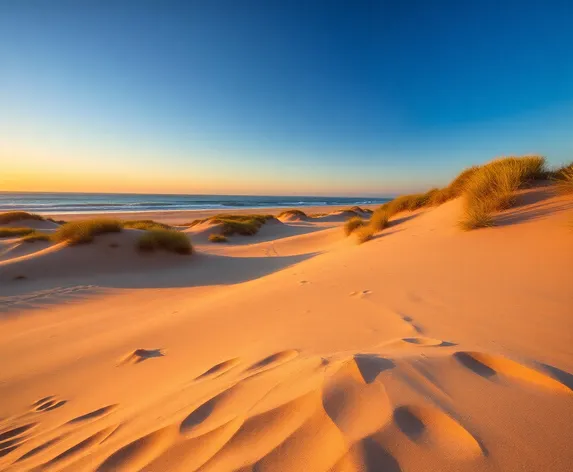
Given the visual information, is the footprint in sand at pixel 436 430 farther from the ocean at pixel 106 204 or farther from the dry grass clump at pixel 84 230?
the ocean at pixel 106 204

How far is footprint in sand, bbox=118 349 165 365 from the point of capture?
2.58 m

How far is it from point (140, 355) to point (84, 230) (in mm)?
7203

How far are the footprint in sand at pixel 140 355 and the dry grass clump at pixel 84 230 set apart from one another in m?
6.85

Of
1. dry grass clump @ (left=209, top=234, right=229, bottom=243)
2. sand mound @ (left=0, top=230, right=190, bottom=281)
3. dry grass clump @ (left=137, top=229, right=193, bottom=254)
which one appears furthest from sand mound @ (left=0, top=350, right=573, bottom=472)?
dry grass clump @ (left=209, top=234, right=229, bottom=243)

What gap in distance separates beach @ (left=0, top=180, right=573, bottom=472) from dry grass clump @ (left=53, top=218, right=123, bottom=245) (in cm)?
366

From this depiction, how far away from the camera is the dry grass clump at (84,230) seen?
26.3 feet

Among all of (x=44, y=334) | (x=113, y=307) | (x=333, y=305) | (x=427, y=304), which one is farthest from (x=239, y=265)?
(x=427, y=304)

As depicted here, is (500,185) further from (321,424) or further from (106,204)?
(106,204)

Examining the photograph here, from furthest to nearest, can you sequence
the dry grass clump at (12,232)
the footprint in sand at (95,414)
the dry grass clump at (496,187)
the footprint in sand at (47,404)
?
the dry grass clump at (12,232)
the dry grass clump at (496,187)
the footprint in sand at (47,404)
the footprint in sand at (95,414)

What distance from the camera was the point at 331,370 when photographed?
1532mm

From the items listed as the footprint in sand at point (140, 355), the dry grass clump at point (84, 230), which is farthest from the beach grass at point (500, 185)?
the dry grass clump at point (84, 230)

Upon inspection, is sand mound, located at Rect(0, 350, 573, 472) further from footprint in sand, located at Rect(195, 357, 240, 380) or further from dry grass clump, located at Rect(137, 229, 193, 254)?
dry grass clump, located at Rect(137, 229, 193, 254)

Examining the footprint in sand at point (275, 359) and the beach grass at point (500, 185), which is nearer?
the footprint in sand at point (275, 359)

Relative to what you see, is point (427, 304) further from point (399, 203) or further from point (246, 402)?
point (399, 203)
